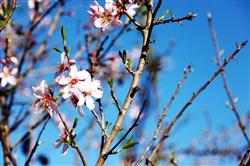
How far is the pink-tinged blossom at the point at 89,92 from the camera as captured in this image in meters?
1.52

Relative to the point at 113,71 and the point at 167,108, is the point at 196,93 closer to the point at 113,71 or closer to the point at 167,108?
the point at 167,108

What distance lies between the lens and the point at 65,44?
4.96ft

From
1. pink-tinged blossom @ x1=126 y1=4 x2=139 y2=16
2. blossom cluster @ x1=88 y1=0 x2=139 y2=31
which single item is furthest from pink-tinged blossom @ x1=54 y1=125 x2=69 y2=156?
pink-tinged blossom @ x1=126 y1=4 x2=139 y2=16

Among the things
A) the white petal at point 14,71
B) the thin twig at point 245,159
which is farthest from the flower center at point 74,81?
the white petal at point 14,71

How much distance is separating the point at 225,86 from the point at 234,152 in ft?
11.3

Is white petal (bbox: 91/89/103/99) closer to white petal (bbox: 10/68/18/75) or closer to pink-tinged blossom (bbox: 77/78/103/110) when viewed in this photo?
pink-tinged blossom (bbox: 77/78/103/110)

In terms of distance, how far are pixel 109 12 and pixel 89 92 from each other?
449 millimetres

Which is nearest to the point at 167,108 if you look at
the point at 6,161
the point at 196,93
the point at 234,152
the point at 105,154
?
the point at 196,93

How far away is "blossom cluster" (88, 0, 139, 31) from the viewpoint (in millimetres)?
1740

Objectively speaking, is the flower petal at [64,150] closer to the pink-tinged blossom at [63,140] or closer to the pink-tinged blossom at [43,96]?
the pink-tinged blossom at [63,140]

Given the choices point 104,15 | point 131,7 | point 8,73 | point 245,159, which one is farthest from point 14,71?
point 245,159

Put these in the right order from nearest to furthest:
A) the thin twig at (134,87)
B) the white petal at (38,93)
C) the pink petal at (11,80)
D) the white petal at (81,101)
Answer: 1. the thin twig at (134,87)
2. the white petal at (81,101)
3. the white petal at (38,93)
4. the pink petal at (11,80)

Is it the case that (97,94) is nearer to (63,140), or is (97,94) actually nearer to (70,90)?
(70,90)

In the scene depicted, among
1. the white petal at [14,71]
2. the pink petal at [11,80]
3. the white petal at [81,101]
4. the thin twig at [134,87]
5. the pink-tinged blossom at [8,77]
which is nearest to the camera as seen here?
the thin twig at [134,87]
